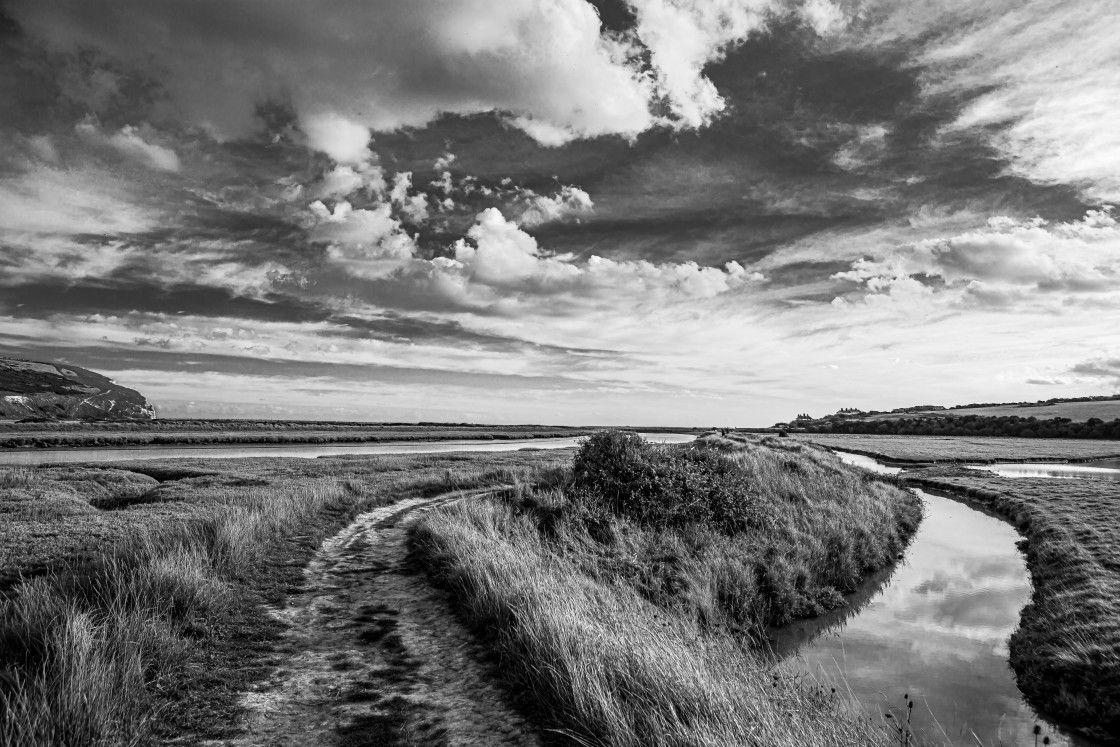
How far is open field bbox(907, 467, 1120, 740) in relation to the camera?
10.6 metres

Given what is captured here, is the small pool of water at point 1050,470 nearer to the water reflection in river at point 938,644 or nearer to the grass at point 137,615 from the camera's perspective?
the water reflection in river at point 938,644

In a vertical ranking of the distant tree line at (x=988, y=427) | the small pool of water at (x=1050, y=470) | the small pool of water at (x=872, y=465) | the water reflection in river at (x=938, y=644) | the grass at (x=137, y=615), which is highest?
the distant tree line at (x=988, y=427)

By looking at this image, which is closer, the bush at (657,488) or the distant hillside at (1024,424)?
the bush at (657,488)

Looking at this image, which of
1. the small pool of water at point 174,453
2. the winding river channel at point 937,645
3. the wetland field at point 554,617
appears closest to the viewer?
the wetland field at point 554,617

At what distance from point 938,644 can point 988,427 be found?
489 feet

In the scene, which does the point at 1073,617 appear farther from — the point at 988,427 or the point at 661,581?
the point at 988,427

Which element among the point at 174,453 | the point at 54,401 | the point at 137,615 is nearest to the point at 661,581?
the point at 137,615

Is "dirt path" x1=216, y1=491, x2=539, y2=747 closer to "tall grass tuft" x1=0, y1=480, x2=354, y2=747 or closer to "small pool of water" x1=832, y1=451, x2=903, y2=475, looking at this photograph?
"tall grass tuft" x1=0, y1=480, x2=354, y2=747

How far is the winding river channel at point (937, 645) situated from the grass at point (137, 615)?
9461 mm

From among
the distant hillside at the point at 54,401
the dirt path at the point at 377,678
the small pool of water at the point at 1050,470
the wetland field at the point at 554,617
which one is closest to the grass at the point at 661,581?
the wetland field at the point at 554,617

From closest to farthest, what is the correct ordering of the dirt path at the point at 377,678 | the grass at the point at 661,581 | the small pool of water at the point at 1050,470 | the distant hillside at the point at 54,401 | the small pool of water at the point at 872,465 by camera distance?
the dirt path at the point at 377,678, the grass at the point at 661,581, the small pool of water at the point at 1050,470, the small pool of water at the point at 872,465, the distant hillside at the point at 54,401

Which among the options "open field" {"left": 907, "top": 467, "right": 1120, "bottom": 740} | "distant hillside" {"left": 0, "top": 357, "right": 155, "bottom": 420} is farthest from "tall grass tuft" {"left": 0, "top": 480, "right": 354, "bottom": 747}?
"distant hillside" {"left": 0, "top": 357, "right": 155, "bottom": 420}

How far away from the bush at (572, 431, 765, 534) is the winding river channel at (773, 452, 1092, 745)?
5.04 m

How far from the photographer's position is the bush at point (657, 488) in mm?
20656
